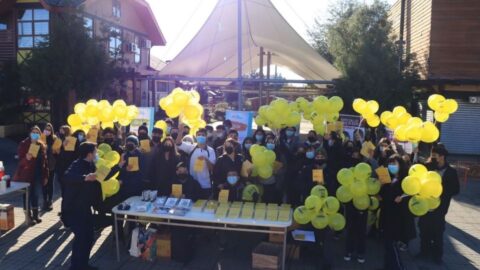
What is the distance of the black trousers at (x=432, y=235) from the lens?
19.8ft

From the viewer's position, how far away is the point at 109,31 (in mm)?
17891

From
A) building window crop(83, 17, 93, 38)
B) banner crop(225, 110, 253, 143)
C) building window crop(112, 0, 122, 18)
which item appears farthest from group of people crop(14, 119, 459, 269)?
building window crop(112, 0, 122, 18)

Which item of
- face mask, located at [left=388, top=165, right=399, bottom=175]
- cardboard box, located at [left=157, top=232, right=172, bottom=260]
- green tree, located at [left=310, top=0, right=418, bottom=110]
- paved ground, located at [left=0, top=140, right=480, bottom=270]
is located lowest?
paved ground, located at [left=0, top=140, right=480, bottom=270]

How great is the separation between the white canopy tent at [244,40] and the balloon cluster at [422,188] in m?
6.02

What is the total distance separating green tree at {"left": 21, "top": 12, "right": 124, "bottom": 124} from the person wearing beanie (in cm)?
847

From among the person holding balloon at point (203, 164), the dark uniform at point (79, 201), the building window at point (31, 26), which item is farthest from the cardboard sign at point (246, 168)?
the building window at point (31, 26)

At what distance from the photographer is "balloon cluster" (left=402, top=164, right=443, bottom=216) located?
16.8 feet

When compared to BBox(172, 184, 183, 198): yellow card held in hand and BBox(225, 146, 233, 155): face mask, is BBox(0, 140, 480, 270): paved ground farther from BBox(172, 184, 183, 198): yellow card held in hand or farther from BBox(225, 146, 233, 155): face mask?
BBox(225, 146, 233, 155): face mask

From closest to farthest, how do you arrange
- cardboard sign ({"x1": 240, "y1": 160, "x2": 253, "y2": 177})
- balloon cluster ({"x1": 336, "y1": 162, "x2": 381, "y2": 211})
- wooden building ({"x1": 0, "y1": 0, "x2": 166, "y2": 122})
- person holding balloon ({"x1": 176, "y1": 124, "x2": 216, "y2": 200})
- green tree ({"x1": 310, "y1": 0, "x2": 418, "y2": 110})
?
balloon cluster ({"x1": 336, "y1": 162, "x2": 381, "y2": 211}), cardboard sign ({"x1": 240, "y1": 160, "x2": 253, "y2": 177}), person holding balloon ({"x1": 176, "y1": 124, "x2": 216, "y2": 200}), green tree ({"x1": 310, "y1": 0, "x2": 418, "y2": 110}), wooden building ({"x1": 0, "y1": 0, "x2": 166, "y2": 122})

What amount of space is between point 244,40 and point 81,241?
365 inches

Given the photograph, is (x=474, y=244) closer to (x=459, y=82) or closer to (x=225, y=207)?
(x=225, y=207)

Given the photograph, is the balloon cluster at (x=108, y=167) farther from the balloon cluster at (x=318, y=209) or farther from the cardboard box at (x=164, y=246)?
the balloon cluster at (x=318, y=209)

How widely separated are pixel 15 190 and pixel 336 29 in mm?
14091

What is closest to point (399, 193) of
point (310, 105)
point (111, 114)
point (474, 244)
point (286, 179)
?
point (286, 179)
